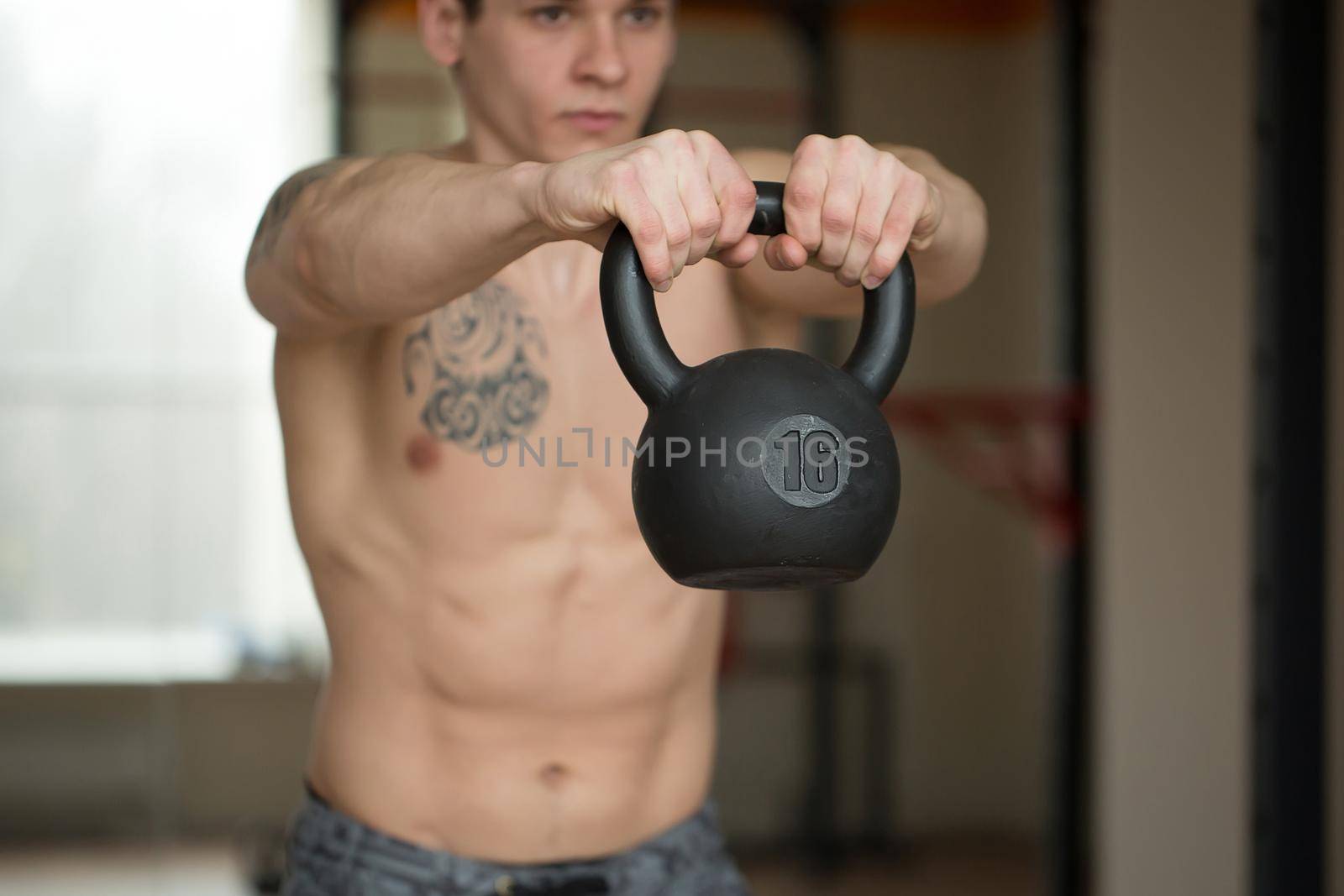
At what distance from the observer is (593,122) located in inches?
49.1

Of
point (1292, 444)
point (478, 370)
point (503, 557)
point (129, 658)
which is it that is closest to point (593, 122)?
point (478, 370)

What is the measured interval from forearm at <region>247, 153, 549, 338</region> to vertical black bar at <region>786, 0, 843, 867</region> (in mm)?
3163

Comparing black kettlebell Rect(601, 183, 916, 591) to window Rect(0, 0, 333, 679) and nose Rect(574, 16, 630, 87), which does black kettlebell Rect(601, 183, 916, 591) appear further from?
window Rect(0, 0, 333, 679)

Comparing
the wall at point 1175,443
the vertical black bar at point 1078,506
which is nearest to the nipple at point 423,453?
the wall at point 1175,443

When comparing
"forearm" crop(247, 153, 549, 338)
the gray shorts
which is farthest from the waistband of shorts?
"forearm" crop(247, 153, 549, 338)

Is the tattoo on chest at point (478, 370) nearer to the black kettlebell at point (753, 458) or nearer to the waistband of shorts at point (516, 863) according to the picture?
the waistband of shorts at point (516, 863)

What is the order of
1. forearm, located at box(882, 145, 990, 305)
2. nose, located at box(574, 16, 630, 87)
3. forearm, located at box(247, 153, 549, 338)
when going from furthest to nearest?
nose, located at box(574, 16, 630, 87)
forearm, located at box(882, 145, 990, 305)
forearm, located at box(247, 153, 549, 338)

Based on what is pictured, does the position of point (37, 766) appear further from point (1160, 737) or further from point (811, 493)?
point (811, 493)

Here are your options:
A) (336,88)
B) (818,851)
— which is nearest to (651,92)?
(336,88)

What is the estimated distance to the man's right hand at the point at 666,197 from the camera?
77 centimetres

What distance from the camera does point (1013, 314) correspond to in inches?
188

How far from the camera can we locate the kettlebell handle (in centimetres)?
79

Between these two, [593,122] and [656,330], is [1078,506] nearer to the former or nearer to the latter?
[593,122]

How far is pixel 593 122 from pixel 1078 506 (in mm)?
2095
